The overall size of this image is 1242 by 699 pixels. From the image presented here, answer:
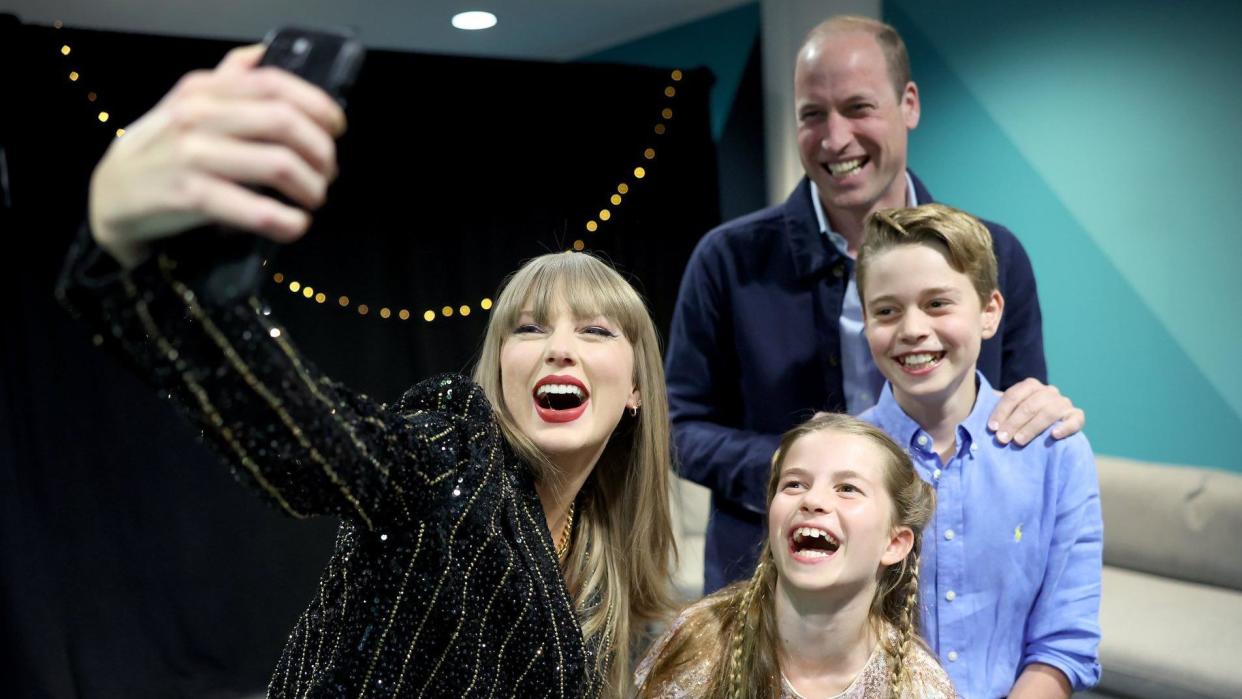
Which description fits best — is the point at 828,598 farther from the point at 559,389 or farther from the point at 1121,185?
the point at 1121,185

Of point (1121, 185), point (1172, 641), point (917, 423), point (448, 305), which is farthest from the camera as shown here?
point (448, 305)

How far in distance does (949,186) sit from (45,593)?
3.65 m

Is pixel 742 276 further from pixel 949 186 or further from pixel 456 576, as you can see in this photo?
pixel 949 186

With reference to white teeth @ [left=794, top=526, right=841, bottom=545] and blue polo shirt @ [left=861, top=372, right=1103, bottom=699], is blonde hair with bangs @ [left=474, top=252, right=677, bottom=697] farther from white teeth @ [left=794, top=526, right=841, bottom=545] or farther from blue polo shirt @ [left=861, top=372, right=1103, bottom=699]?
blue polo shirt @ [left=861, top=372, right=1103, bottom=699]

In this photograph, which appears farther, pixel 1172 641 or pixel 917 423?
pixel 1172 641

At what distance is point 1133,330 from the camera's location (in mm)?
3934

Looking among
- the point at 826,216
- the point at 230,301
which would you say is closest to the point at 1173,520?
the point at 826,216

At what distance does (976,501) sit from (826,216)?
0.65 metres

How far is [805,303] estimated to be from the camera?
2018mm

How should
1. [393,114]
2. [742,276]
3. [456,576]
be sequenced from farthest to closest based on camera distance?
[393,114] → [742,276] → [456,576]

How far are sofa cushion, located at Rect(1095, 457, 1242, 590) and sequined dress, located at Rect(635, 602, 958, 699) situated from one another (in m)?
2.37

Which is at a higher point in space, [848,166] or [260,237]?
[848,166]

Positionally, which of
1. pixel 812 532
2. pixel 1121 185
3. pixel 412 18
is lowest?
pixel 812 532

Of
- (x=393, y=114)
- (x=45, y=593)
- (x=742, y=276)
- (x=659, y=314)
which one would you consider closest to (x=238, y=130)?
(x=742, y=276)
